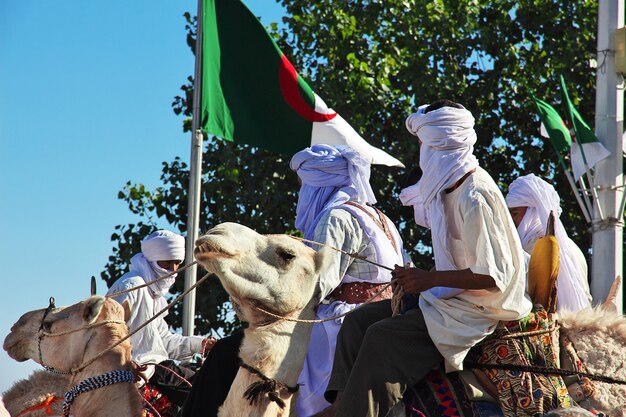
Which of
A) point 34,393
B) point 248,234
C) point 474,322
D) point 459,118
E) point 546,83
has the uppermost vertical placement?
point 546,83

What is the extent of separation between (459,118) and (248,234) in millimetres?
1215

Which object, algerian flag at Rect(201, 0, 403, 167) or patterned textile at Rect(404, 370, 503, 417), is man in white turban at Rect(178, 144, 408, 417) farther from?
algerian flag at Rect(201, 0, 403, 167)

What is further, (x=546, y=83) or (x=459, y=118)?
(x=546, y=83)

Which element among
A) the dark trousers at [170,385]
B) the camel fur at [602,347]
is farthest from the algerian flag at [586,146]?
the camel fur at [602,347]

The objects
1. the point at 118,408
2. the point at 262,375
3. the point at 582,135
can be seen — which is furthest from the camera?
the point at 582,135

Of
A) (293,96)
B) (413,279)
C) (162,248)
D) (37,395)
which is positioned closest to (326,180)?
(413,279)

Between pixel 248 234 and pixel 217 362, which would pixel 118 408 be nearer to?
pixel 217 362

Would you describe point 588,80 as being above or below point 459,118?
above

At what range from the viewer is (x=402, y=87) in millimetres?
17250

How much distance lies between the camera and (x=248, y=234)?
4617mm

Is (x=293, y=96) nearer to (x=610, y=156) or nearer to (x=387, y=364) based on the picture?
(x=610, y=156)

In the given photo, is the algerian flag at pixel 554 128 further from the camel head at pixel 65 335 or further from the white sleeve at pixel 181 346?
the camel head at pixel 65 335

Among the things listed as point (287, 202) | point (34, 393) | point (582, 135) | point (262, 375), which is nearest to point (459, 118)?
point (262, 375)

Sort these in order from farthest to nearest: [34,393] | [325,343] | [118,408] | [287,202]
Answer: [287,202], [34,393], [325,343], [118,408]
